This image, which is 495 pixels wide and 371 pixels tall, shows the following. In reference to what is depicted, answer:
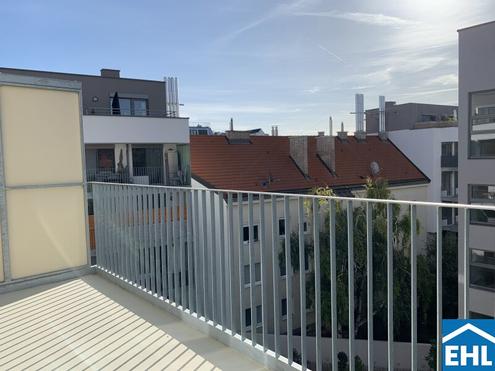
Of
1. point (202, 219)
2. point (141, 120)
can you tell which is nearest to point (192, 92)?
point (141, 120)

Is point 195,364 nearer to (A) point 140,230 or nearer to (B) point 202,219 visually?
(B) point 202,219

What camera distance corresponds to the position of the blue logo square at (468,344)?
144cm

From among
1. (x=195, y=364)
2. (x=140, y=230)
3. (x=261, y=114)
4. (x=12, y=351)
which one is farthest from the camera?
(x=261, y=114)

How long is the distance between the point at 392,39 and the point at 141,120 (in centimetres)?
1110

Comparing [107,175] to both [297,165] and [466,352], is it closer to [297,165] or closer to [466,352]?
[297,165]

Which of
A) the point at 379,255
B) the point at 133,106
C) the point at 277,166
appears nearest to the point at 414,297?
the point at 379,255

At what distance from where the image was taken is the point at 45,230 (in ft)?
12.4

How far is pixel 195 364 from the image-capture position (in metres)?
2.14

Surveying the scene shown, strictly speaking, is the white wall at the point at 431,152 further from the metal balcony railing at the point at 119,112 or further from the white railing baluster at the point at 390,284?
the white railing baluster at the point at 390,284

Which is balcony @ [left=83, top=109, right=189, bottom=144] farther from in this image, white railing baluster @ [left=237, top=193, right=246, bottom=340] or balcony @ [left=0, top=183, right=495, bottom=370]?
white railing baluster @ [left=237, top=193, right=246, bottom=340]

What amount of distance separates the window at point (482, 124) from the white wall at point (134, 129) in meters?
12.2

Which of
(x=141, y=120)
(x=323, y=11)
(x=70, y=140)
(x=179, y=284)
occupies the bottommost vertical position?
(x=179, y=284)

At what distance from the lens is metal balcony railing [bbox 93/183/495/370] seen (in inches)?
61.7

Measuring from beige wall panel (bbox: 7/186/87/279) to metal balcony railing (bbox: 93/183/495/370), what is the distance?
0.24 metres
